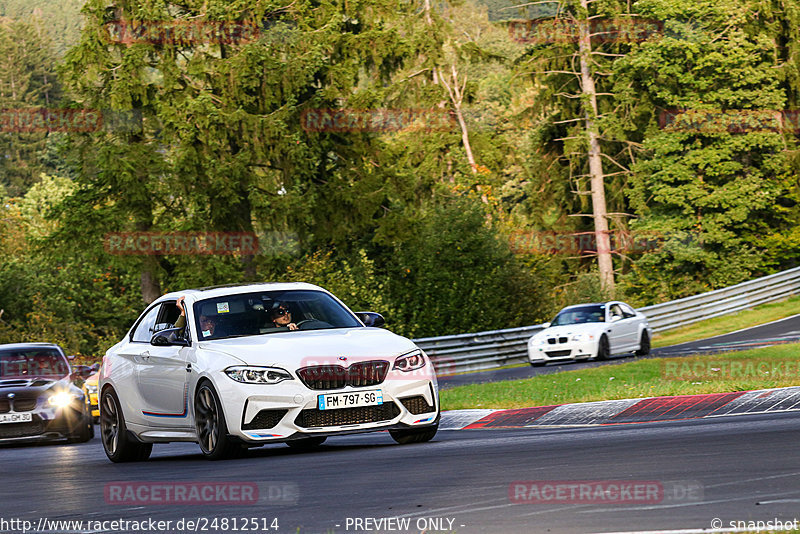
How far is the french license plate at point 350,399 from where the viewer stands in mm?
11570

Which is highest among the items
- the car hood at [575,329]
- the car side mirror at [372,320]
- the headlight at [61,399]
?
the car side mirror at [372,320]

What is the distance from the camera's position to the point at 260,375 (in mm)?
11578

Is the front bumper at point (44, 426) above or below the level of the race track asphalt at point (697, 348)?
above

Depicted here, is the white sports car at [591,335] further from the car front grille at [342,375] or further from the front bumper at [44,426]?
the car front grille at [342,375]

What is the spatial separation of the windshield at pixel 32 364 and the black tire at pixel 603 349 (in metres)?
15.0

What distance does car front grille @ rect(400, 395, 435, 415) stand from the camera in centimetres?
1209

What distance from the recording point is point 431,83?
56312 millimetres

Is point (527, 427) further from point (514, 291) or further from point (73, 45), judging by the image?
point (73, 45)

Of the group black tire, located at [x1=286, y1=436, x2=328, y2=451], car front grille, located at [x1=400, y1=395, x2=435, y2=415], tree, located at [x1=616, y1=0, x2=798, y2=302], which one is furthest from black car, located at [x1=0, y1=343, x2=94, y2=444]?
tree, located at [x1=616, y1=0, x2=798, y2=302]

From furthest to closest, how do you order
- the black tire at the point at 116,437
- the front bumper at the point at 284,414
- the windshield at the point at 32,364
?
the windshield at the point at 32,364 < the black tire at the point at 116,437 < the front bumper at the point at 284,414

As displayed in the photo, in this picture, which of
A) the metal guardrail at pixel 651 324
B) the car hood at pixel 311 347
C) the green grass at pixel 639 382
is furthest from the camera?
the metal guardrail at pixel 651 324

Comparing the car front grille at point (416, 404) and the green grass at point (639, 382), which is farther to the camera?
the green grass at point (639, 382)

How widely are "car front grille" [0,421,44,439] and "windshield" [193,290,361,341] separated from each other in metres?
7.23

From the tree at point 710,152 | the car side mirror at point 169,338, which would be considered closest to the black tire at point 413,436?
the car side mirror at point 169,338
